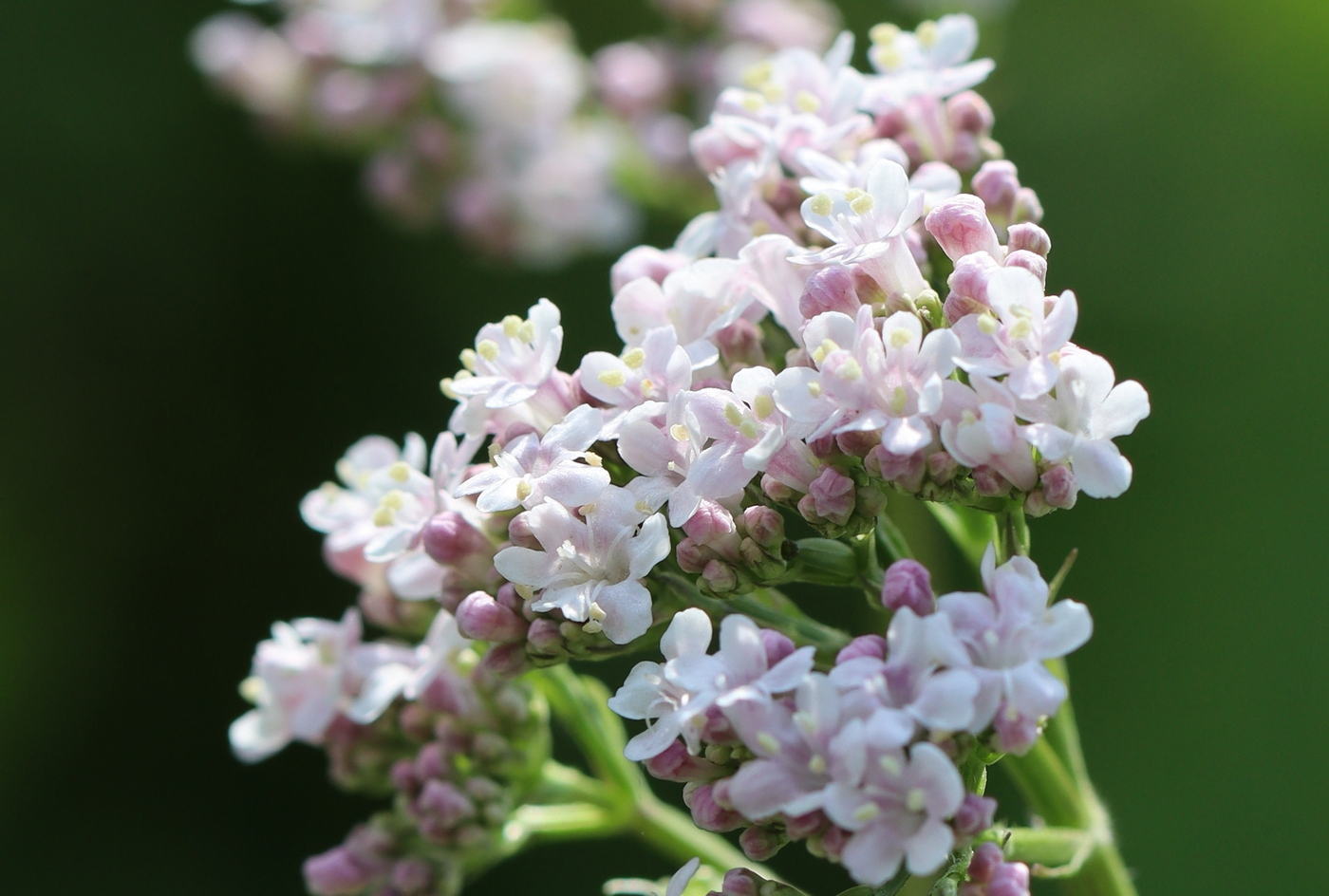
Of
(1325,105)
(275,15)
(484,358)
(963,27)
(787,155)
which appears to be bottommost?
(484,358)

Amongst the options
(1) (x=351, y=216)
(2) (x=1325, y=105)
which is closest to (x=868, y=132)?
(2) (x=1325, y=105)

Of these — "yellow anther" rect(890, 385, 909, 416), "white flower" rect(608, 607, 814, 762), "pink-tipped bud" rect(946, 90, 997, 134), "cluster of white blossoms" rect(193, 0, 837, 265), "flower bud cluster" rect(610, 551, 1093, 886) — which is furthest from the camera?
"cluster of white blossoms" rect(193, 0, 837, 265)

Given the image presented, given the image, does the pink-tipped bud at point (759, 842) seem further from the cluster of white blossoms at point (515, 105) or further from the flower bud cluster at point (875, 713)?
the cluster of white blossoms at point (515, 105)

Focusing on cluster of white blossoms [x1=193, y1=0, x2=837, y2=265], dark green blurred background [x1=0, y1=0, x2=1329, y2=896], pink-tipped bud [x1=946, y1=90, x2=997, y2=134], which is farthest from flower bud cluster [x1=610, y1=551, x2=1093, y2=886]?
cluster of white blossoms [x1=193, y1=0, x2=837, y2=265]

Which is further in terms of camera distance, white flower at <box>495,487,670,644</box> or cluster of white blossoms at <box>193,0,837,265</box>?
cluster of white blossoms at <box>193,0,837,265</box>

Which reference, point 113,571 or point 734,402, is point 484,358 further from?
point 113,571

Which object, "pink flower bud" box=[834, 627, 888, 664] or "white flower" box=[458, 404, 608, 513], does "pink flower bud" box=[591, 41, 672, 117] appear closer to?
"white flower" box=[458, 404, 608, 513]
